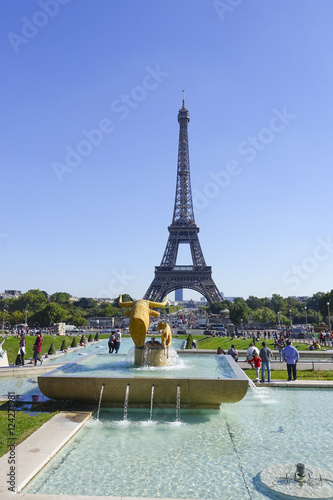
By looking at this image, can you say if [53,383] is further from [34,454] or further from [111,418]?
[34,454]

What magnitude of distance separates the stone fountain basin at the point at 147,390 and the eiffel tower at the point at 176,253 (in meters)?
72.8

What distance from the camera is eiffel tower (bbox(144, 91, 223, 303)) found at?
89.5 meters

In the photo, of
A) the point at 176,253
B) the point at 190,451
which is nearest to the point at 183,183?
the point at 176,253

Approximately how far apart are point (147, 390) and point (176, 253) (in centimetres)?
8451

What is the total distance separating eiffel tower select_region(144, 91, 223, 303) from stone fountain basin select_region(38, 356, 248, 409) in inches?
2865

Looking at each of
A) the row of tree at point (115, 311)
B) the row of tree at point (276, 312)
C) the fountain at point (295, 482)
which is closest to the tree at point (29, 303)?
the row of tree at point (115, 311)

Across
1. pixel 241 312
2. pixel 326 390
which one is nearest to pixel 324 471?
pixel 326 390

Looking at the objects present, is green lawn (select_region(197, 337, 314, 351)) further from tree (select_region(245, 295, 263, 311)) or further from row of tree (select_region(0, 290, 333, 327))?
tree (select_region(245, 295, 263, 311))

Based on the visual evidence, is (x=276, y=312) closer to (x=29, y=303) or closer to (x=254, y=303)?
(x=254, y=303)

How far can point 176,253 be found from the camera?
94.6 meters

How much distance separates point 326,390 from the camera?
12391 millimetres

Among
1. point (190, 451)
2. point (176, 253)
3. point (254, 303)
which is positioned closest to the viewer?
point (190, 451)

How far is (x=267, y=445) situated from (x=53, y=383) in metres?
5.50

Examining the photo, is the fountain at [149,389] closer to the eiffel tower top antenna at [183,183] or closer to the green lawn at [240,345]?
the green lawn at [240,345]
